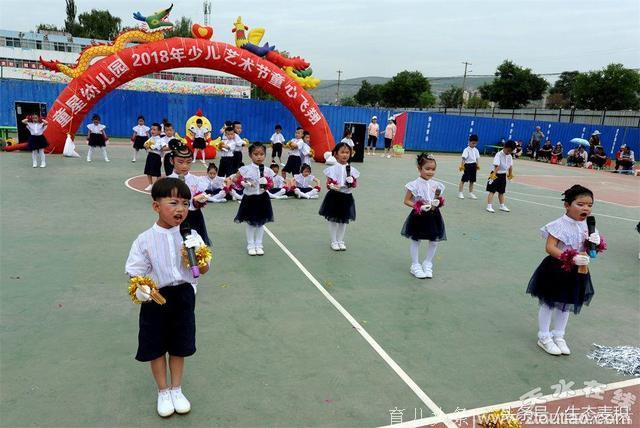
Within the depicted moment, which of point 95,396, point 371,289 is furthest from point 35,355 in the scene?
point 371,289

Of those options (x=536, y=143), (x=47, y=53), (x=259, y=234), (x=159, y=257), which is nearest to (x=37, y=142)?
(x=259, y=234)

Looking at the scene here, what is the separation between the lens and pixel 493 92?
48812mm

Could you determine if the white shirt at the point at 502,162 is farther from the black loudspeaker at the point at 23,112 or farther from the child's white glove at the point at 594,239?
the black loudspeaker at the point at 23,112

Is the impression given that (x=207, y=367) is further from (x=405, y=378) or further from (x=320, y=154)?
(x=320, y=154)

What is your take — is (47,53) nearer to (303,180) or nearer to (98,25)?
(98,25)

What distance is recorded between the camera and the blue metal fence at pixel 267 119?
2126cm

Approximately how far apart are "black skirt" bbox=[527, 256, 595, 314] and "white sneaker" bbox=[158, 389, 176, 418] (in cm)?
350

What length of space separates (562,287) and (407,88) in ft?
199

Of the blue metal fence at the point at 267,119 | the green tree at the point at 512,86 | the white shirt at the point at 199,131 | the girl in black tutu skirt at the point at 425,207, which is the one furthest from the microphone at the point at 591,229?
the green tree at the point at 512,86

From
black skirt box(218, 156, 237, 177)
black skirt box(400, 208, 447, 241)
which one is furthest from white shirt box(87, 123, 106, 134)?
black skirt box(400, 208, 447, 241)

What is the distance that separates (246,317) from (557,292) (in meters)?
3.08

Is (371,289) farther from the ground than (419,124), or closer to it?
closer to it

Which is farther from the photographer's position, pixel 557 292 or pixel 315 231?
pixel 315 231

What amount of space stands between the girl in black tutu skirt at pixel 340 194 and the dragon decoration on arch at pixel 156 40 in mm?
10896
